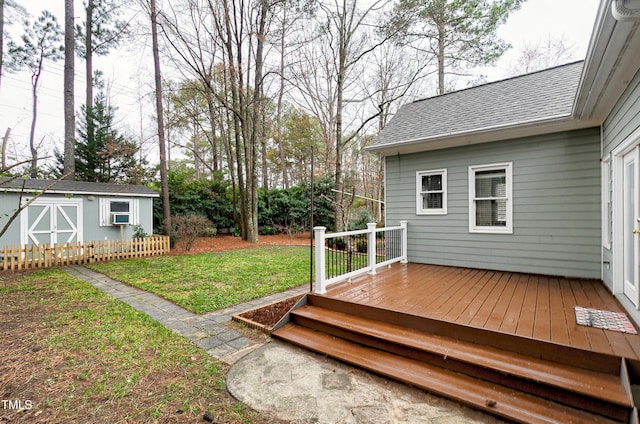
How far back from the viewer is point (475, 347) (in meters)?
2.58

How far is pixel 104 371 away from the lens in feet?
8.27

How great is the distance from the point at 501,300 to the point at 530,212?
2.25 m

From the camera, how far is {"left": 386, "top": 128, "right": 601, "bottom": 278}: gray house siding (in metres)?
4.41

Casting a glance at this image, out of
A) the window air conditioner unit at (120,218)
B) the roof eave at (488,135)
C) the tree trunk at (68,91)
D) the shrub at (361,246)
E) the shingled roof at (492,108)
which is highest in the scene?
the tree trunk at (68,91)

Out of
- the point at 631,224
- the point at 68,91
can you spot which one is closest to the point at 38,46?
the point at 68,91

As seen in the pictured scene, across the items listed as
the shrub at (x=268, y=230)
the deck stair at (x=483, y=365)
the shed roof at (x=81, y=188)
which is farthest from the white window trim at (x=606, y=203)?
the shrub at (x=268, y=230)

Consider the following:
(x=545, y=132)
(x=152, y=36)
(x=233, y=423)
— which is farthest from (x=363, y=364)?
(x=152, y=36)

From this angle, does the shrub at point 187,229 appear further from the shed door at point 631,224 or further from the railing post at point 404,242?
the shed door at point 631,224

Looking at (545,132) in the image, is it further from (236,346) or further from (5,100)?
(5,100)

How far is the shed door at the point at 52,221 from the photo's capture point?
7762 mm

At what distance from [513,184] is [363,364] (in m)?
4.37

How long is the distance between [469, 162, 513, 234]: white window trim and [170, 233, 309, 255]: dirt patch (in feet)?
24.3

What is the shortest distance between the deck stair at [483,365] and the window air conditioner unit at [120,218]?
877 cm

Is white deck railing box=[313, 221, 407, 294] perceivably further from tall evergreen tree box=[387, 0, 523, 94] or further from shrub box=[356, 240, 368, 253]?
tall evergreen tree box=[387, 0, 523, 94]
